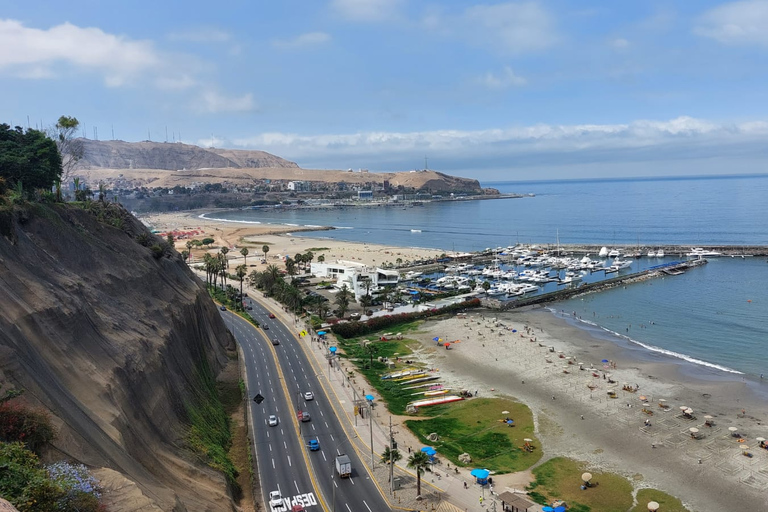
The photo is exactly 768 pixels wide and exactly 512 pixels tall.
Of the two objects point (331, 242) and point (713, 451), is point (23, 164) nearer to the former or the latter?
point (713, 451)

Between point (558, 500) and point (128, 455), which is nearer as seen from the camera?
point (128, 455)

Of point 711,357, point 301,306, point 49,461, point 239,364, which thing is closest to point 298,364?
point 239,364

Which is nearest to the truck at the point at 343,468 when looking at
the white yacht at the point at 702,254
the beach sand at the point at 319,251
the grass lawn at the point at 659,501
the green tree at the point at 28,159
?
the grass lawn at the point at 659,501

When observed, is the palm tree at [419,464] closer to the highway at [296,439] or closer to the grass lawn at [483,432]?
the highway at [296,439]

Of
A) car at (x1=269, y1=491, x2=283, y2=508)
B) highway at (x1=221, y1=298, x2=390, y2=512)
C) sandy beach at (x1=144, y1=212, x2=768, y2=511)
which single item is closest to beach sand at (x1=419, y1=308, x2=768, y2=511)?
sandy beach at (x1=144, y1=212, x2=768, y2=511)

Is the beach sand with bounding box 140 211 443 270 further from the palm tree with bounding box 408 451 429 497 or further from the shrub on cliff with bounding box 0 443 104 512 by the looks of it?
the shrub on cliff with bounding box 0 443 104 512

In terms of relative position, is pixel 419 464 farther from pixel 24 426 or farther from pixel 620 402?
pixel 620 402
